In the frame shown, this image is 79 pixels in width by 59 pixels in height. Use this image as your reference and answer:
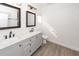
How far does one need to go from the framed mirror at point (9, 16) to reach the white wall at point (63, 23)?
2700mm

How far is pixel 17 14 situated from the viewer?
336cm

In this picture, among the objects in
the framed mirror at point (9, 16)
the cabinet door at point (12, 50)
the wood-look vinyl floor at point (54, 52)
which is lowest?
the wood-look vinyl floor at point (54, 52)

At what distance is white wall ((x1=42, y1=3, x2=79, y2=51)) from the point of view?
4.67m

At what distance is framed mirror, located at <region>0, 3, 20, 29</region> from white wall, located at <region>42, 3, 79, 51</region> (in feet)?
8.86

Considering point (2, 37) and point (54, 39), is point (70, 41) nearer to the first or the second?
point (54, 39)

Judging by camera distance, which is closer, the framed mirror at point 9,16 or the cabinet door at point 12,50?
the cabinet door at point 12,50

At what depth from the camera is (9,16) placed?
2.93m

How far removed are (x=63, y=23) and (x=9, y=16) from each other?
331 centimetres

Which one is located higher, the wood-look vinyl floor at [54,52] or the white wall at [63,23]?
the white wall at [63,23]

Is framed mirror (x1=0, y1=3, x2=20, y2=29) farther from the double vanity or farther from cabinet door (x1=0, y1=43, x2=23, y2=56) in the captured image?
cabinet door (x1=0, y1=43, x2=23, y2=56)

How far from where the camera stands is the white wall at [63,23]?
184 inches

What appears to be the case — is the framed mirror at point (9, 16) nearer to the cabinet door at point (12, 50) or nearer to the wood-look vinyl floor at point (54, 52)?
the cabinet door at point (12, 50)

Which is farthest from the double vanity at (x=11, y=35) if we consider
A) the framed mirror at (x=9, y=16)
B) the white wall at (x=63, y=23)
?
the white wall at (x=63, y=23)

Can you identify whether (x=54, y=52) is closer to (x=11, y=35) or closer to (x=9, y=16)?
(x=11, y=35)
